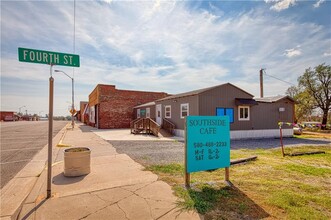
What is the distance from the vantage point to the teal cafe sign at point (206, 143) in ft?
14.6

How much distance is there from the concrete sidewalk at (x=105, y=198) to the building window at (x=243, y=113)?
12438 mm

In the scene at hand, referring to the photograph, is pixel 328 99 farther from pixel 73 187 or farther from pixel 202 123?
pixel 73 187

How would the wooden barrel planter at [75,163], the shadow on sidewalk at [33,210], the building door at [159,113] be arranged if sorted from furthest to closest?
the building door at [159,113]
the wooden barrel planter at [75,163]
the shadow on sidewalk at [33,210]

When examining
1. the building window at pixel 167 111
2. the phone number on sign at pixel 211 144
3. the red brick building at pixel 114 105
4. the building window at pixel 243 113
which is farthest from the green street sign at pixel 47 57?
the red brick building at pixel 114 105

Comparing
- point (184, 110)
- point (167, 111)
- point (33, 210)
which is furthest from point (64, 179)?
point (167, 111)

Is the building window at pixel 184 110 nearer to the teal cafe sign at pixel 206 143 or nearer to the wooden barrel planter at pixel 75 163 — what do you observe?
the teal cafe sign at pixel 206 143

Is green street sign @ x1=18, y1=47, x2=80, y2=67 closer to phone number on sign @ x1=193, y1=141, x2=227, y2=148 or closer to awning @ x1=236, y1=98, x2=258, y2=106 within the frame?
phone number on sign @ x1=193, y1=141, x2=227, y2=148

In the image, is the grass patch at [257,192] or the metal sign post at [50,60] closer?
the grass patch at [257,192]

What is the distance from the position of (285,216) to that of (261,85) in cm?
2639

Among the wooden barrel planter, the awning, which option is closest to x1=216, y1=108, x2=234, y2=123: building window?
the awning

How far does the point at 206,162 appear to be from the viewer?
15.2 ft

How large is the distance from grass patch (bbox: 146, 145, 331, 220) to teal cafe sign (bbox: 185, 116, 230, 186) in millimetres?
477

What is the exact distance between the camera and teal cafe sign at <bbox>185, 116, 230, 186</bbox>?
4453 millimetres

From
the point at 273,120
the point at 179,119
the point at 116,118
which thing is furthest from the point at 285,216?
the point at 116,118
